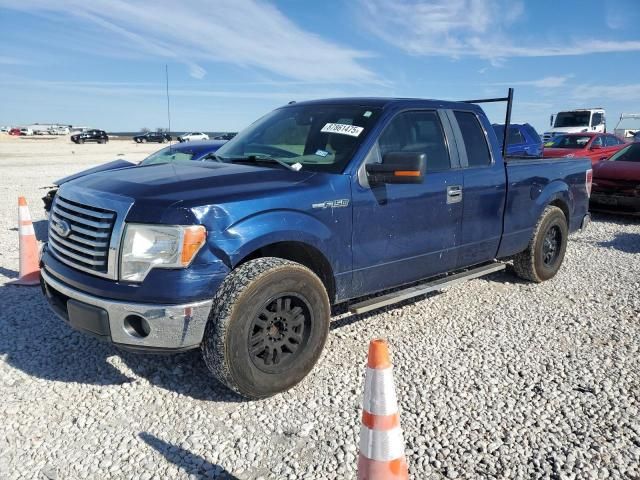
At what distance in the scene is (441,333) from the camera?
4.29 m

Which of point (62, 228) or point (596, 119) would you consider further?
point (596, 119)

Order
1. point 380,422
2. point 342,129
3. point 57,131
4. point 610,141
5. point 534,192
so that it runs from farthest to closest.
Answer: point 57,131 → point 610,141 → point 534,192 → point 342,129 → point 380,422

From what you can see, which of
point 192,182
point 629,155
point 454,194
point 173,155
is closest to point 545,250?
point 454,194

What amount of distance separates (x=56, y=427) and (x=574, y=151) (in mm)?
15119

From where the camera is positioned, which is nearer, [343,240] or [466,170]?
[343,240]

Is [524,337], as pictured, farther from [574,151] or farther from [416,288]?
[574,151]

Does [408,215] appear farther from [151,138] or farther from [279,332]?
[151,138]

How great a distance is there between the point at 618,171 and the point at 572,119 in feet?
63.4

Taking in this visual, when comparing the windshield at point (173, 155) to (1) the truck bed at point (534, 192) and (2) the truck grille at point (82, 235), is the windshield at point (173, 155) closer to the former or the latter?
(2) the truck grille at point (82, 235)

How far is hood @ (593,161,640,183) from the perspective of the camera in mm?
9273

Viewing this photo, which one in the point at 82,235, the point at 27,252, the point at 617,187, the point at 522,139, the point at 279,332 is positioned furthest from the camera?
the point at 522,139

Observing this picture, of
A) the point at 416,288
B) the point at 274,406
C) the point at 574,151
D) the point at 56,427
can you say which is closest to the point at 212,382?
the point at 274,406

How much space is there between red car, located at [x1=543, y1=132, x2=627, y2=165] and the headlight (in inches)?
534

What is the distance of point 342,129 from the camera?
384 cm
